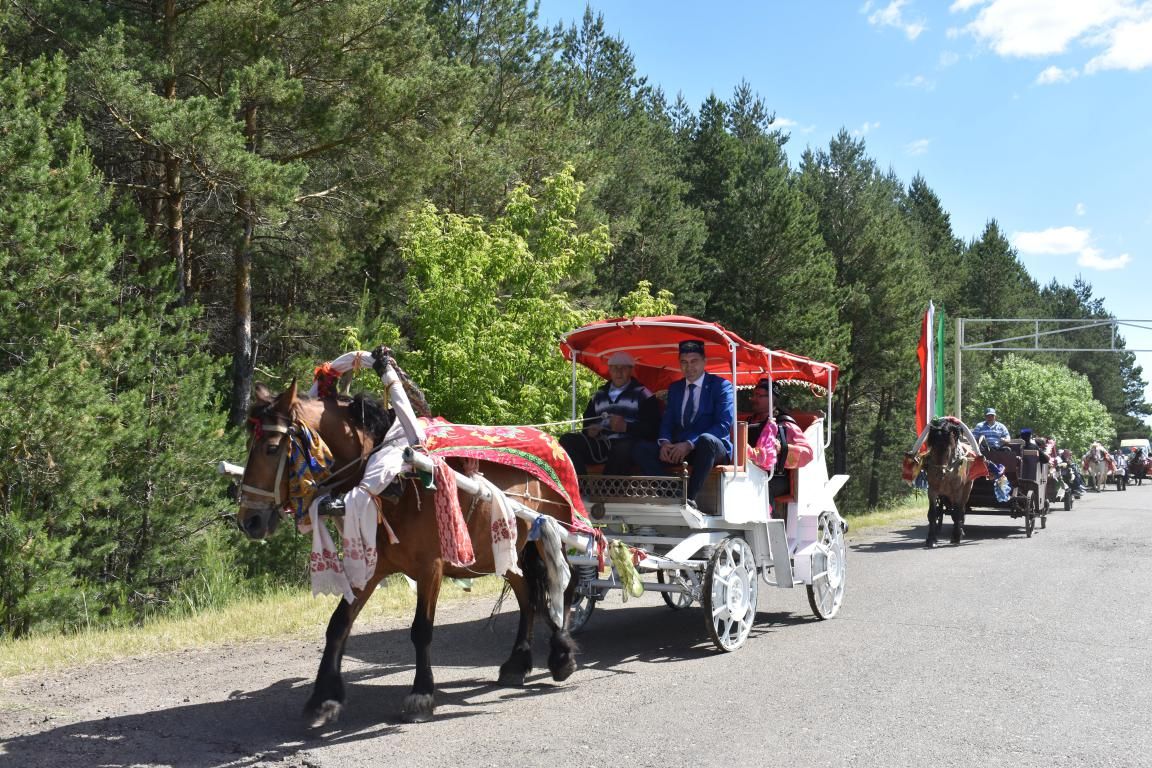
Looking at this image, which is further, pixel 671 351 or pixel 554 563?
pixel 671 351

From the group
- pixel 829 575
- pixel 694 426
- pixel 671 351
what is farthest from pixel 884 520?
pixel 694 426

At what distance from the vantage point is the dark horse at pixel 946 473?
17.7 m

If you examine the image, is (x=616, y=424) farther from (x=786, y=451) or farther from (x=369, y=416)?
(x=369, y=416)

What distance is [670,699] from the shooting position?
6.87m

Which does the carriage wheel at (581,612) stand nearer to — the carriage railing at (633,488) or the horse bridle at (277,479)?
the carriage railing at (633,488)

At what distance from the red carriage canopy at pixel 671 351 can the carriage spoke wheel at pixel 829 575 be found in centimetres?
138

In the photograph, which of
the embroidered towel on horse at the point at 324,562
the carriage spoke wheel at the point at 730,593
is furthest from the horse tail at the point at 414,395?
the carriage spoke wheel at the point at 730,593

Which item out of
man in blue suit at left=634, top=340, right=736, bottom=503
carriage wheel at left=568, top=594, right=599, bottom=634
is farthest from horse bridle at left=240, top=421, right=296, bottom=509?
carriage wheel at left=568, top=594, right=599, bottom=634

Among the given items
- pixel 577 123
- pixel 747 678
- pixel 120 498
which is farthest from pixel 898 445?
pixel 747 678

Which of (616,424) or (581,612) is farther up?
(616,424)

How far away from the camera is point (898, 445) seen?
50.6 meters

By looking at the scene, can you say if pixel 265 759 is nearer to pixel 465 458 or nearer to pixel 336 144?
pixel 465 458

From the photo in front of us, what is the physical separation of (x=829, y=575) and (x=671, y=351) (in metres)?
2.65

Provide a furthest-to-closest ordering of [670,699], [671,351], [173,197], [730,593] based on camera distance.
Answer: [173,197], [671,351], [730,593], [670,699]
